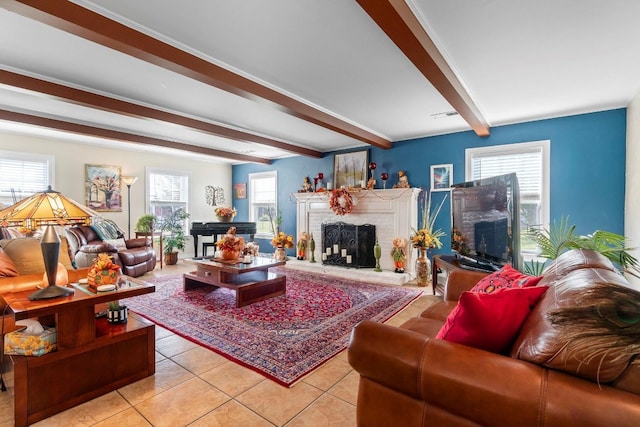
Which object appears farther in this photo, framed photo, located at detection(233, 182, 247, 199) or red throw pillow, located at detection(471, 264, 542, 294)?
framed photo, located at detection(233, 182, 247, 199)

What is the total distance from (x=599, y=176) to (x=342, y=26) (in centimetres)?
380

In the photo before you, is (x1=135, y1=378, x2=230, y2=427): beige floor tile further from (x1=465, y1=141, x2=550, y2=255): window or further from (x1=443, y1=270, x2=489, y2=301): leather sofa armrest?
(x1=465, y1=141, x2=550, y2=255): window

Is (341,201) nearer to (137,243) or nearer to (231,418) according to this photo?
(137,243)

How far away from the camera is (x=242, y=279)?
3771 millimetres

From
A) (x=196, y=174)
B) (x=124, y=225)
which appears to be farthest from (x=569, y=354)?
(x=196, y=174)

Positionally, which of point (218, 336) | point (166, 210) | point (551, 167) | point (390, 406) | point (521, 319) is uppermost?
point (551, 167)

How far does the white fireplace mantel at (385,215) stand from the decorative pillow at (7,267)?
439 centimetres

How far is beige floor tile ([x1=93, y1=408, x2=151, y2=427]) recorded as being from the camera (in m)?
1.62

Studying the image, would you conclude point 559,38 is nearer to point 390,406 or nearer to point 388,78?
point 388,78

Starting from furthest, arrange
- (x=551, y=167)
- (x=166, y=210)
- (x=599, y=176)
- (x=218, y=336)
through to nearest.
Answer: (x=166, y=210)
(x=551, y=167)
(x=599, y=176)
(x=218, y=336)

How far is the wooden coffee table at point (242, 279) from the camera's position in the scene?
11.5ft

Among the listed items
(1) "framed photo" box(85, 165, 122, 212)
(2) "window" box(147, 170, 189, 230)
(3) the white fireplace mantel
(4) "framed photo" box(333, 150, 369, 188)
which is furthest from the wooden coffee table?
(2) "window" box(147, 170, 189, 230)

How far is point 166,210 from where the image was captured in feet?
22.3

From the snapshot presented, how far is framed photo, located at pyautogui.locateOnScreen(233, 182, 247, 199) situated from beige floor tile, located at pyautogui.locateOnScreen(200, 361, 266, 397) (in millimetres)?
5972
